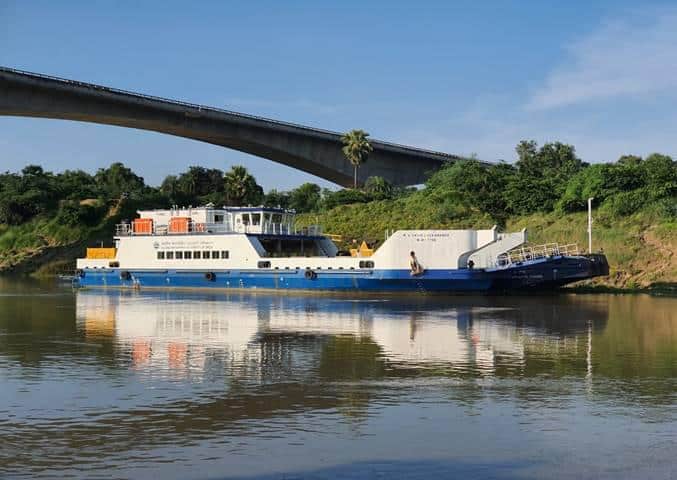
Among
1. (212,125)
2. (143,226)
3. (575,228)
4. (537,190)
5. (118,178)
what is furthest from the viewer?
(118,178)

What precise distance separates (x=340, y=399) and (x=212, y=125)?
69.5 metres

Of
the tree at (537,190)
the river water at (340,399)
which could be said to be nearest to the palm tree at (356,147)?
the tree at (537,190)

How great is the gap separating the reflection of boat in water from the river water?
12cm

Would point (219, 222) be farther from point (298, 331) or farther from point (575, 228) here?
point (298, 331)

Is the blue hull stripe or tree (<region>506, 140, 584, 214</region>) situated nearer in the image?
the blue hull stripe

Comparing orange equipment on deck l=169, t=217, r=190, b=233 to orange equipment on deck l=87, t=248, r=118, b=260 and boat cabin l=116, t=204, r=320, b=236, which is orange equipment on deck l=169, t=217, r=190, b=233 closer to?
boat cabin l=116, t=204, r=320, b=236

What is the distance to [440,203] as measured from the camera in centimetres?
7444

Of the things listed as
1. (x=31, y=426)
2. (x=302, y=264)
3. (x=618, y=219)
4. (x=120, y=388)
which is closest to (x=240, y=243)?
(x=302, y=264)

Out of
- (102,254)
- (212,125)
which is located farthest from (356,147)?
(102,254)

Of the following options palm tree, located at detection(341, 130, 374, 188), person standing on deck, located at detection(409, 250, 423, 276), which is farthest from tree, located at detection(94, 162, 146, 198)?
person standing on deck, located at detection(409, 250, 423, 276)

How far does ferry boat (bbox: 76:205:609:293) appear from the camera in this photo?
4450 centimetres

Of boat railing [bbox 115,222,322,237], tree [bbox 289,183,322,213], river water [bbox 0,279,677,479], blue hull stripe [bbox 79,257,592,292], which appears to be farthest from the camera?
tree [bbox 289,183,322,213]

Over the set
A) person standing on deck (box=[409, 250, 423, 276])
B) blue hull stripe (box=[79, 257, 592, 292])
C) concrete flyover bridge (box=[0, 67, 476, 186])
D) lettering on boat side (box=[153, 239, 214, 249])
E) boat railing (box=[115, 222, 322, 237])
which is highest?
concrete flyover bridge (box=[0, 67, 476, 186])

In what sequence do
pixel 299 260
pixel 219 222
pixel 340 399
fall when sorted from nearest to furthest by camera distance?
1. pixel 340 399
2. pixel 299 260
3. pixel 219 222
